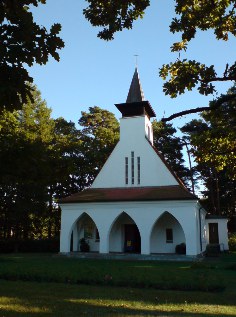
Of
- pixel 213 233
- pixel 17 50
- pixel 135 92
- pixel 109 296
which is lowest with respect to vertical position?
pixel 109 296

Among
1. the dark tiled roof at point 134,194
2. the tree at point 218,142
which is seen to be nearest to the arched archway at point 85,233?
the dark tiled roof at point 134,194

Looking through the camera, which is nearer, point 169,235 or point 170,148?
point 169,235

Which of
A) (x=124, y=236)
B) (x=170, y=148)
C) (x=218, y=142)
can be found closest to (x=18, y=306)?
(x=218, y=142)

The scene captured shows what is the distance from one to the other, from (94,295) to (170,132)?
41.1 metres

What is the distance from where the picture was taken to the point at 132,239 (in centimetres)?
2895

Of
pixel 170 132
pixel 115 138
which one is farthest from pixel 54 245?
pixel 170 132

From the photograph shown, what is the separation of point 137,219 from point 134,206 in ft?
3.21

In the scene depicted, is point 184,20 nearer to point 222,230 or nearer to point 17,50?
point 17,50

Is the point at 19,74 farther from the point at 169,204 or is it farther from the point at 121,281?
the point at 169,204

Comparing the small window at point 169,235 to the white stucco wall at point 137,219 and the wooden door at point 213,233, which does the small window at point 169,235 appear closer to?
the white stucco wall at point 137,219

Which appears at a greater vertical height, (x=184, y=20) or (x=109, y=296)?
(x=184, y=20)

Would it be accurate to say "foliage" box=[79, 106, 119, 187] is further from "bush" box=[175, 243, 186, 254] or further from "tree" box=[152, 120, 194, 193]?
"bush" box=[175, 243, 186, 254]

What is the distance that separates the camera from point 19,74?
4750mm

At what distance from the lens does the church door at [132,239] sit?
94.5 ft
